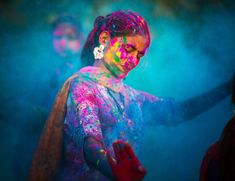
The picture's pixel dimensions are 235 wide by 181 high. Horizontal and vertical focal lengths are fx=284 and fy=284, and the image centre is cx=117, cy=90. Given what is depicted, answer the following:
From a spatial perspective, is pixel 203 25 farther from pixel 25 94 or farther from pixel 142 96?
pixel 25 94

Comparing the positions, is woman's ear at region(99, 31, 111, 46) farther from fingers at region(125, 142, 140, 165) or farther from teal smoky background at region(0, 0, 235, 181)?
fingers at region(125, 142, 140, 165)

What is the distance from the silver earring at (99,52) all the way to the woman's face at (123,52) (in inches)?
1.8

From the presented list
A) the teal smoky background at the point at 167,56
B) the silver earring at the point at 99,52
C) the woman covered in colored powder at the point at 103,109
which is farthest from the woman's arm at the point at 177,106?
the silver earring at the point at 99,52

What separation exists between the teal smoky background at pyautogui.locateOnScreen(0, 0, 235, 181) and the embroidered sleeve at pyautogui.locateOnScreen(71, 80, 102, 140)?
565mm

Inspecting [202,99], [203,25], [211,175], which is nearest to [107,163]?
[211,175]

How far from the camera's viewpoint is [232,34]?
2750 mm

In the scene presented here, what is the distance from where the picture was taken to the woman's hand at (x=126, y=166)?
1258 mm

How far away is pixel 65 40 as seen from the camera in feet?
8.47

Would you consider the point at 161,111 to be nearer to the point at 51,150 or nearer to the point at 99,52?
the point at 99,52

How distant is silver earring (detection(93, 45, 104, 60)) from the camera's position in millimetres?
2287

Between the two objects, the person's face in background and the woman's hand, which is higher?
the person's face in background

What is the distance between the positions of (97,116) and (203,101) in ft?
3.70

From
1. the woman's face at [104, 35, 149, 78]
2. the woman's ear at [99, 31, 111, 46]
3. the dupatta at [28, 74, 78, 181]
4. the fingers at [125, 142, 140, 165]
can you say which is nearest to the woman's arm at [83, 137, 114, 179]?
the fingers at [125, 142, 140, 165]

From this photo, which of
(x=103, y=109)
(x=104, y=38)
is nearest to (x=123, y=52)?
(x=104, y=38)
